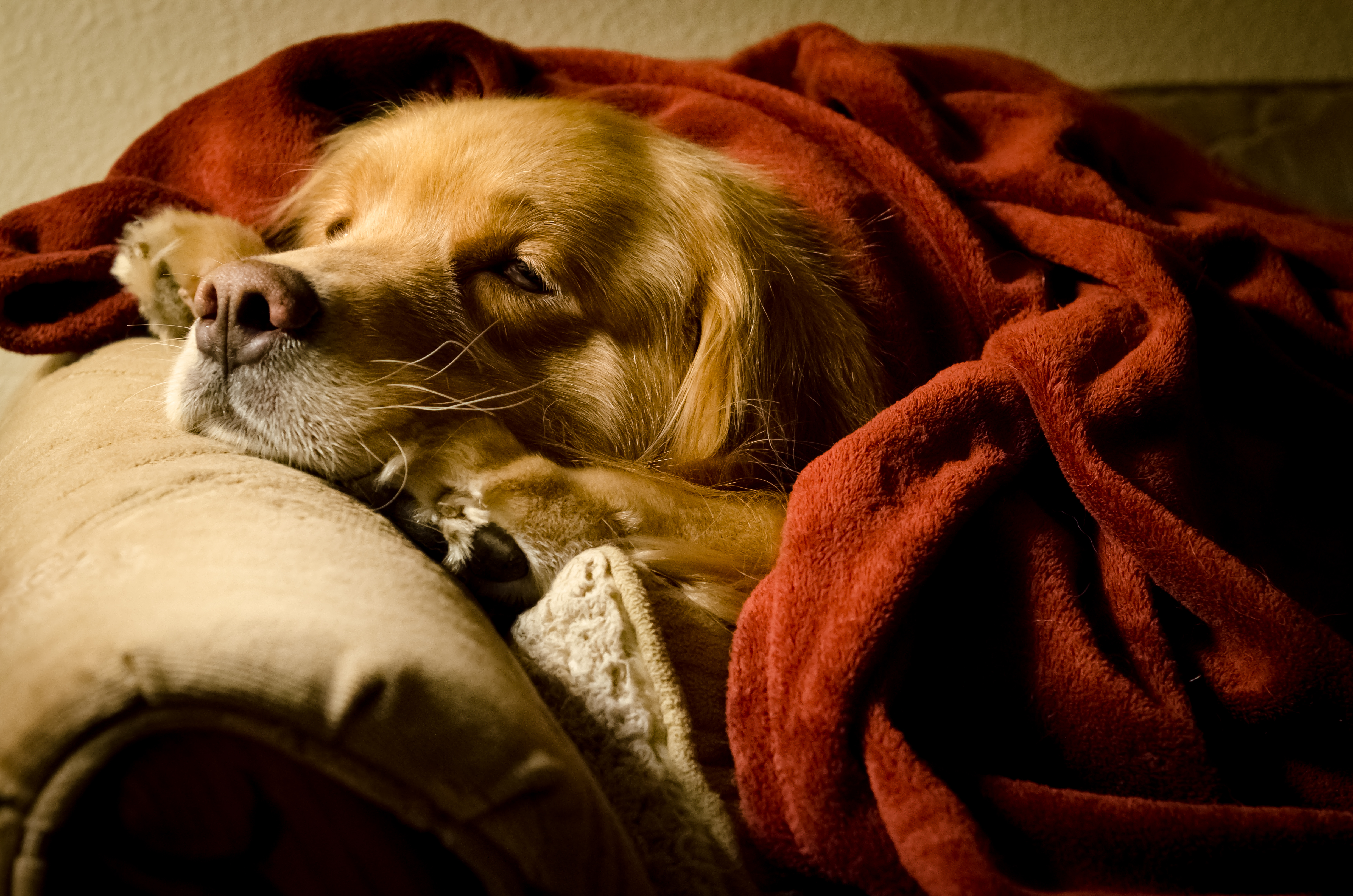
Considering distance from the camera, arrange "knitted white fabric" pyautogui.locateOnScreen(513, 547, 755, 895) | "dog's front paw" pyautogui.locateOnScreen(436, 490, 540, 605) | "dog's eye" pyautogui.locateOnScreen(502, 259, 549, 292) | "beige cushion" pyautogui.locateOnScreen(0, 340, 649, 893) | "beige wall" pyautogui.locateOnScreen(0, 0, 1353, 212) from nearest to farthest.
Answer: "beige cushion" pyautogui.locateOnScreen(0, 340, 649, 893)
"knitted white fabric" pyautogui.locateOnScreen(513, 547, 755, 895)
"dog's front paw" pyautogui.locateOnScreen(436, 490, 540, 605)
"dog's eye" pyautogui.locateOnScreen(502, 259, 549, 292)
"beige wall" pyautogui.locateOnScreen(0, 0, 1353, 212)

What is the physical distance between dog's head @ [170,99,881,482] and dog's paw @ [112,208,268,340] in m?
0.16

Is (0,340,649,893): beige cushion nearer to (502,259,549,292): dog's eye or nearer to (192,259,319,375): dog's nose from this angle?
(192,259,319,375): dog's nose

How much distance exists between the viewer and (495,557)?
84cm

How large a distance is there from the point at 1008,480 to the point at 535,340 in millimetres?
588

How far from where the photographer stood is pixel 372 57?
4.60 ft

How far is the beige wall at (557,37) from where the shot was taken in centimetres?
166

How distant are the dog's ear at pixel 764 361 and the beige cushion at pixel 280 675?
0.48 m

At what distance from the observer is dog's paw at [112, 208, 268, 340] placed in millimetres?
1119

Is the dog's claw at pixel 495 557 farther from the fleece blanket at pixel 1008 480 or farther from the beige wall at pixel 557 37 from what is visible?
the beige wall at pixel 557 37

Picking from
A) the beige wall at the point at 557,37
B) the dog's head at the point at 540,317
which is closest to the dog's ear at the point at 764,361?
the dog's head at the point at 540,317

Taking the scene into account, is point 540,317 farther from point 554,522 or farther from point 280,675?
point 280,675

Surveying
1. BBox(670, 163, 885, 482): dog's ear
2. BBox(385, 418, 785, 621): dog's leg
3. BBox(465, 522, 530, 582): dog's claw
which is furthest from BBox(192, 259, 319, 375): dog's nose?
BBox(670, 163, 885, 482): dog's ear

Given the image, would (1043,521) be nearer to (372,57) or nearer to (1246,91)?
(372,57)

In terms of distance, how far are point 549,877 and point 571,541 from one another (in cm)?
38
